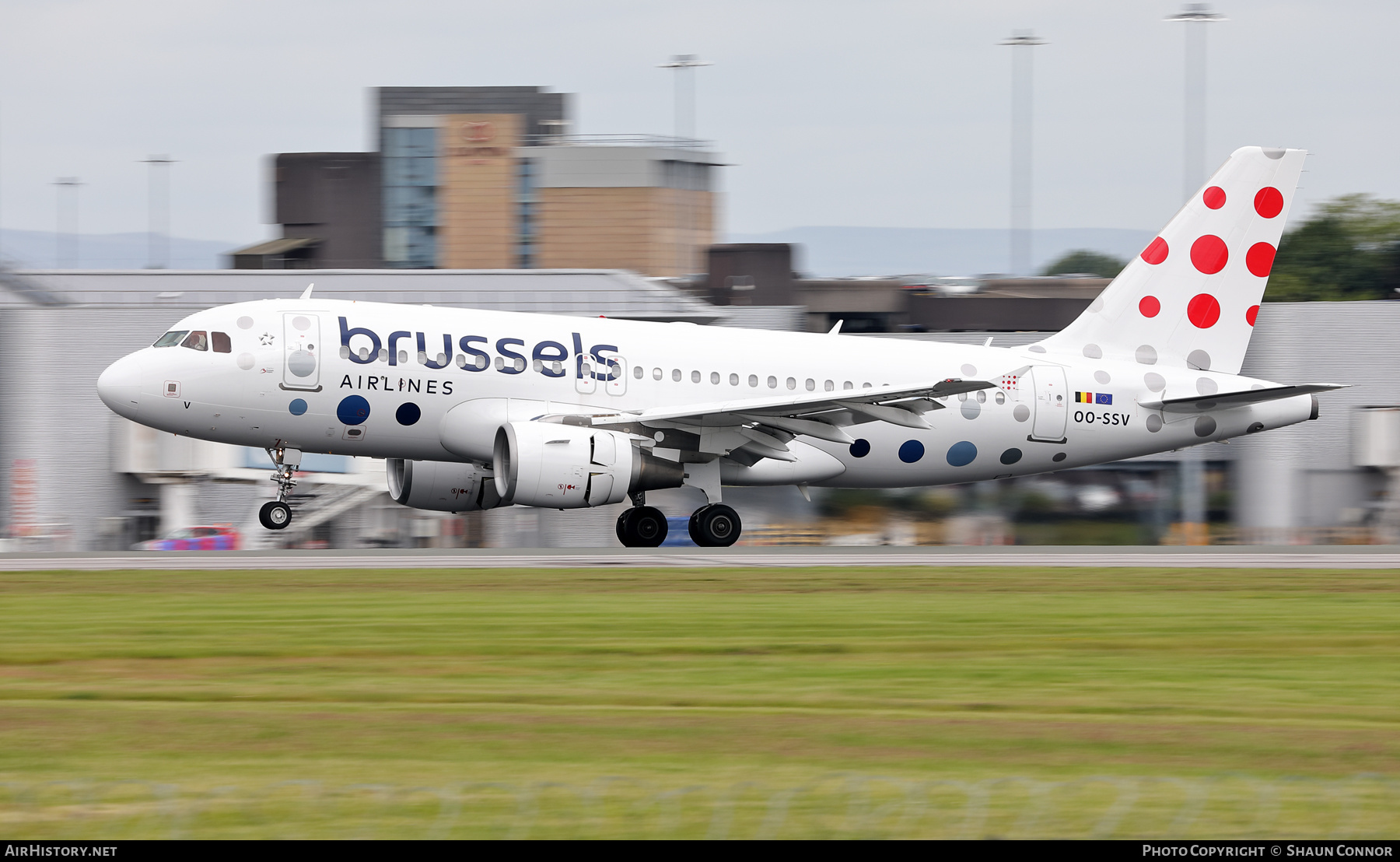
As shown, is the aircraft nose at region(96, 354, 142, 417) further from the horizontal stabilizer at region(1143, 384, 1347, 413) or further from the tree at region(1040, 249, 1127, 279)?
the tree at region(1040, 249, 1127, 279)

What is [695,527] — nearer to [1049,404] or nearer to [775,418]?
[775,418]

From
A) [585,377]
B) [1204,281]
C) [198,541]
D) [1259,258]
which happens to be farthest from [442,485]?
[1259,258]

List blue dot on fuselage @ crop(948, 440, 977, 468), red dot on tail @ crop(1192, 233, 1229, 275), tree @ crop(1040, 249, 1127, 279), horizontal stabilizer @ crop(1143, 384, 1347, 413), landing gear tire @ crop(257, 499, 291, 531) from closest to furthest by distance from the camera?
landing gear tire @ crop(257, 499, 291, 531) < horizontal stabilizer @ crop(1143, 384, 1347, 413) < blue dot on fuselage @ crop(948, 440, 977, 468) < red dot on tail @ crop(1192, 233, 1229, 275) < tree @ crop(1040, 249, 1127, 279)

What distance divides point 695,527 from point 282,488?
697 cm

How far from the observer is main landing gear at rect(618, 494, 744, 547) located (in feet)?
87.9

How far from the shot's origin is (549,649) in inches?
550

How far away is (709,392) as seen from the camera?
27500 millimetres

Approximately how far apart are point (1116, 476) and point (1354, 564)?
15220 mm

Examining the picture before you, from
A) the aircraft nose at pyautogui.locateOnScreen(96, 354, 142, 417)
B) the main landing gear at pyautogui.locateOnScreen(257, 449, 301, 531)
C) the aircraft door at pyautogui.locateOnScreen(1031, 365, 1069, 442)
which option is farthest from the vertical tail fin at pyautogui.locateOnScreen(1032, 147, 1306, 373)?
the aircraft nose at pyautogui.locateOnScreen(96, 354, 142, 417)

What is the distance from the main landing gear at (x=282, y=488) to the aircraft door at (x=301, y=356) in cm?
148

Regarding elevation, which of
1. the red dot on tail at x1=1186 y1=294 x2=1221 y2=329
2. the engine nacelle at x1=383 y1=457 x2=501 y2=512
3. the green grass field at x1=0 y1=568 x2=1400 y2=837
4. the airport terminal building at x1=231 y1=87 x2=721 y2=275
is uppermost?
the airport terminal building at x1=231 y1=87 x2=721 y2=275

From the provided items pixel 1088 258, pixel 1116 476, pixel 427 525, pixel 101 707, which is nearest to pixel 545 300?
pixel 427 525

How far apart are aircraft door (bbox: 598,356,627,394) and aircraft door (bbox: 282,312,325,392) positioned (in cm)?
470

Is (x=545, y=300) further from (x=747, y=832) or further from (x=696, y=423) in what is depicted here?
(x=747, y=832)
